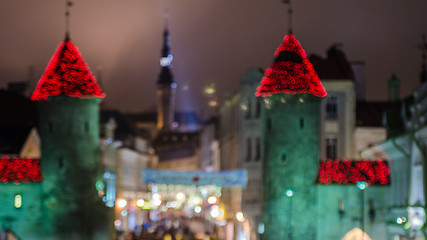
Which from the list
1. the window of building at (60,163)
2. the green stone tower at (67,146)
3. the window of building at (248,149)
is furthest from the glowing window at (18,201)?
the window of building at (248,149)

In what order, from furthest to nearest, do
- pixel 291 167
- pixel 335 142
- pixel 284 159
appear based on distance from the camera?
pixel 335 142
pixel 284 159
pixel 291 167

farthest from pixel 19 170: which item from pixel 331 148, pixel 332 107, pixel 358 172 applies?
pixel 332 107

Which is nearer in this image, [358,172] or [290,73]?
[358,172]

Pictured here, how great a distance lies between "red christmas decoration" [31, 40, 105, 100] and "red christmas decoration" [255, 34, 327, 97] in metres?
9.91

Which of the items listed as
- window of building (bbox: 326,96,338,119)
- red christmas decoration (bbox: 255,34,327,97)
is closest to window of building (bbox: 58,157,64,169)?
red christmas decoration (bbox: 255,34,327,97)

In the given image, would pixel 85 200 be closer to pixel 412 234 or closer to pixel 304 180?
pixel 304 180

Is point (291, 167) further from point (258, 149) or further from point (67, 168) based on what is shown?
point (258, 149)

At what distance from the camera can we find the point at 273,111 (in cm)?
4622

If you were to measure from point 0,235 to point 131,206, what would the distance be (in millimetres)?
57845

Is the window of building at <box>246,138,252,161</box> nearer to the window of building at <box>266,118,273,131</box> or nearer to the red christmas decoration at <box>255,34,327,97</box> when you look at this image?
the window of building at <box>266,118,273,131</box>

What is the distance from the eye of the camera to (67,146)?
162 feet

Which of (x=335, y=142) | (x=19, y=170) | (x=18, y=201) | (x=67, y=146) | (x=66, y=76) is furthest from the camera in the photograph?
(x=335, y=142)

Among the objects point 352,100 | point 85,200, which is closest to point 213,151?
point 352,100

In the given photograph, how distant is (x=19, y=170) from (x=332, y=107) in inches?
796
